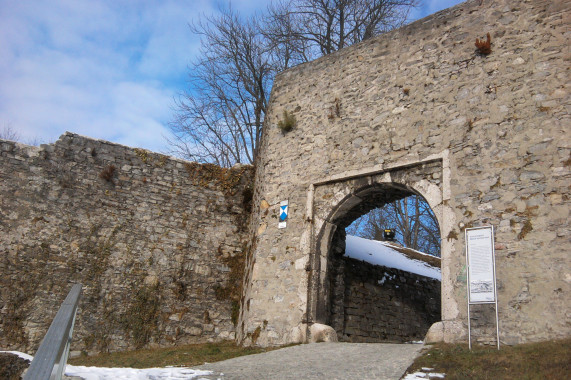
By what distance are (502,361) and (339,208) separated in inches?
159

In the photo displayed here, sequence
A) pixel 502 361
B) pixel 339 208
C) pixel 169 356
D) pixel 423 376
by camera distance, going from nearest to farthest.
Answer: pixel 423 376, pixel 502 361, pixel 169 356, pixel 339 208

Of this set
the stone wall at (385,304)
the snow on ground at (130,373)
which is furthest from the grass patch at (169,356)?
the stone wall at (385,304)

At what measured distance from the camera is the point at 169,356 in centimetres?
823

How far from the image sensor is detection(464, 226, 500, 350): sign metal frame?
22.1ft

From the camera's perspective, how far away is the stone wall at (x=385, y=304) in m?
10.0

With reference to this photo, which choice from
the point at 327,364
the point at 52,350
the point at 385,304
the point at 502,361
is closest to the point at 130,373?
the point at 52,350

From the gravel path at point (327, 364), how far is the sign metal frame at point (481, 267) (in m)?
1.01

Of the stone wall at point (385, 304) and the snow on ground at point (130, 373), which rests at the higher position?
the stone wall at point (385, 304)

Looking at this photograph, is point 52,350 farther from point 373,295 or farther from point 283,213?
point 373,295

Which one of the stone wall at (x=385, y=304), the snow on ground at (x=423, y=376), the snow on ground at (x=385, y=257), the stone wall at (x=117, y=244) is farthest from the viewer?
the snow on ground at (x=385, y=257)

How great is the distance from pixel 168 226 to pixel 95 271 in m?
1.62

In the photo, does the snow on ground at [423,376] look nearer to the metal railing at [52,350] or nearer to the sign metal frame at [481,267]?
the sign metal frame at [481,267]

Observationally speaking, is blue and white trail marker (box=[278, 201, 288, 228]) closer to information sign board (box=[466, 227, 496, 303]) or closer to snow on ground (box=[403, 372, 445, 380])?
information sign board (box=[466, 227, 496, 303])

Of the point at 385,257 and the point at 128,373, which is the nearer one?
the point at 128,373
